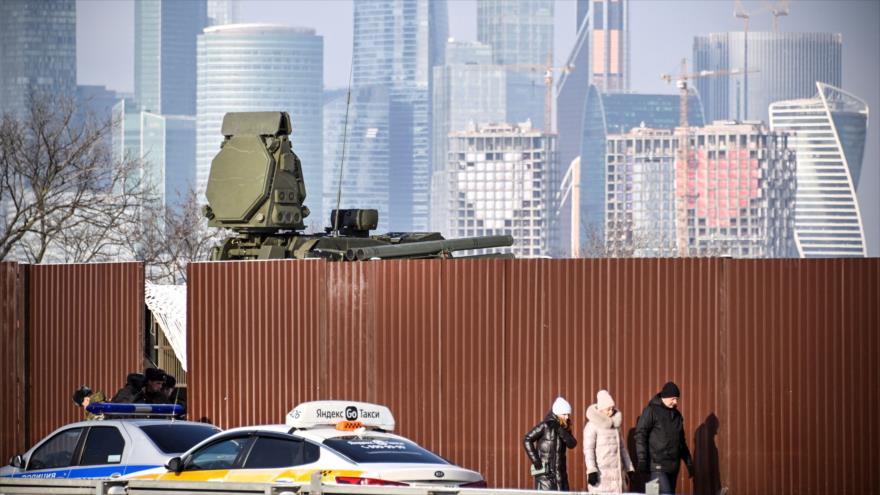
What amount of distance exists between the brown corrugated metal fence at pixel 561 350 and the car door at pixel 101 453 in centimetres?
404

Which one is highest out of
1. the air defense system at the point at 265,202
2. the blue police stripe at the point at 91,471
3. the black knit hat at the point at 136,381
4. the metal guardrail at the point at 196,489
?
the air defense system at the point at 265,202

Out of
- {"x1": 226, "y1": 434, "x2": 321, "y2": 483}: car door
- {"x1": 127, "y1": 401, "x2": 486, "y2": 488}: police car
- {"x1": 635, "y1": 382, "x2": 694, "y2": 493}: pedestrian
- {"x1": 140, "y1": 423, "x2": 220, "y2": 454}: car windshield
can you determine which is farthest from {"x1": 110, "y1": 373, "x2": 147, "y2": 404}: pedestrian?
{"x1": 635, "y1": 382, "x2": 694, "y2": 493}: pedestrian

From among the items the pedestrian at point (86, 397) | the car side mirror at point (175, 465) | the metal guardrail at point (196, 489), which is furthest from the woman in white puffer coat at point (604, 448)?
the pedestrian at point (86, 397)

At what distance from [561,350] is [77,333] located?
6988mm

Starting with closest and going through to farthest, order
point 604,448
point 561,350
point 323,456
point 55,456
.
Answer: point 323,456 → point 604,448 → point 55,456 → point 561,350

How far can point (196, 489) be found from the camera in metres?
15.7

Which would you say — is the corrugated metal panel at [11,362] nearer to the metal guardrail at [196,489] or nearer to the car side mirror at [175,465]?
the metal guardrail at [196,489]

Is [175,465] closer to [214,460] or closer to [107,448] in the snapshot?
[214,460]

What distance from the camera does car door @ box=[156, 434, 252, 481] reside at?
1717 centimetres

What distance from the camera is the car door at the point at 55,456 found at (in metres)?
19.0

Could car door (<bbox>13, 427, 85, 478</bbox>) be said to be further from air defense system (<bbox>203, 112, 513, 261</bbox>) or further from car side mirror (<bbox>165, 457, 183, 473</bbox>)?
air defense system (<bbox>203, 112, 513, 261</bbox>)

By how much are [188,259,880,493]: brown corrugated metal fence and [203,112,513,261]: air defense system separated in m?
2.84

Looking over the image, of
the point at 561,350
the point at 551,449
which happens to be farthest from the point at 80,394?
the point at 551,449

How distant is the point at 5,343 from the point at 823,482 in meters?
10.9
